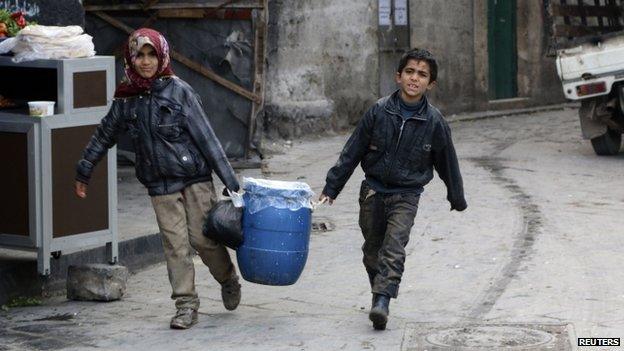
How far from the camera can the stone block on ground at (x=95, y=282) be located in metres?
8.09

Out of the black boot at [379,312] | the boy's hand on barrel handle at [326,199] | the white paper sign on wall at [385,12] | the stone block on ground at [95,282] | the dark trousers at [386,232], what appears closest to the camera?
the black boot at [379,312]

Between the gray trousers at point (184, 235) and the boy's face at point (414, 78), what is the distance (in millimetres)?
1230

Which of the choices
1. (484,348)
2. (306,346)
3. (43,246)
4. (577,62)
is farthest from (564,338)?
(577,62)

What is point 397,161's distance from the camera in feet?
23.4

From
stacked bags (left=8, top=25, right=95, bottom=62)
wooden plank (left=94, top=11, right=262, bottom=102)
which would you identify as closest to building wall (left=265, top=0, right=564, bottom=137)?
wooden plank (left=94, top=11, right=262, bottom=102)

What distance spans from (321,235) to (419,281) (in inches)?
78.6

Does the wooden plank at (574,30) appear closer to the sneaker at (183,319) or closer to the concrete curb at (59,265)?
the concrete curb at (59,265)

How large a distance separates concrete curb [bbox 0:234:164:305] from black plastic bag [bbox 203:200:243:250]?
1587 millimetres

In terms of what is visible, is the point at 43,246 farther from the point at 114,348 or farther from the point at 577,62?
the point at 577,62

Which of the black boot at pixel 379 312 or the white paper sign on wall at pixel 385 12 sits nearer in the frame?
the black boot at pixel 379 312

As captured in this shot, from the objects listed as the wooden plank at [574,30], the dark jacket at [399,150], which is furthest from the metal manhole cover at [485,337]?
the wooden plank at [574,30]

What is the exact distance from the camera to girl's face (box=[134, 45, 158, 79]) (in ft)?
23.6

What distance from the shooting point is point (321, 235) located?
411 inches

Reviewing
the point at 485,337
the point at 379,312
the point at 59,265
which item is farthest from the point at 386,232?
the point at 59,265
